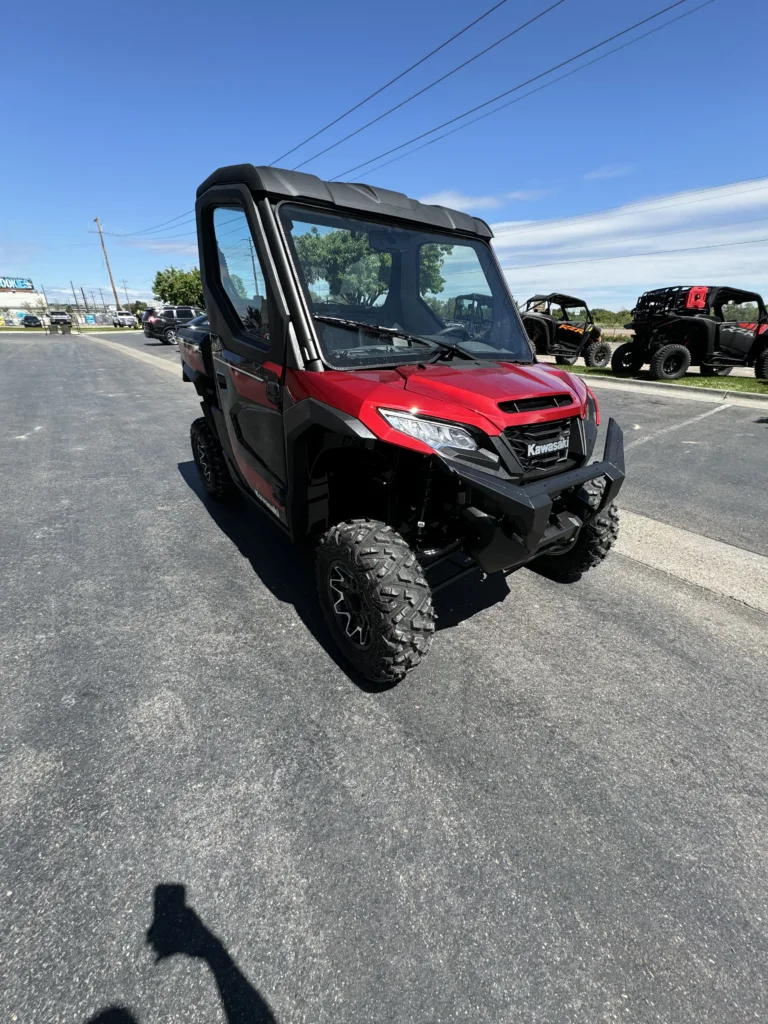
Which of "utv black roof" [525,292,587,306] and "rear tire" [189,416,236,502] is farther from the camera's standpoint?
"utv black roof" [525,292,587,306]

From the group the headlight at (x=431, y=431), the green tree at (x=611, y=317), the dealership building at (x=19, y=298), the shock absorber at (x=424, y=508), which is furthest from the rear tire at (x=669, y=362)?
the dealership building at (x=19, y=298)

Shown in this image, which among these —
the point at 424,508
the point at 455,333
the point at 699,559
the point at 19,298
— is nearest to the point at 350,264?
the point at 455,333

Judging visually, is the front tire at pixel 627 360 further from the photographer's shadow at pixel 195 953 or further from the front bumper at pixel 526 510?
the photographer's shadow at pixel 195 953

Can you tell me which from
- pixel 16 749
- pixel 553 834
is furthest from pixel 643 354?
pixel 16 749

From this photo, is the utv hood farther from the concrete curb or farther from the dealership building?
the dealership building

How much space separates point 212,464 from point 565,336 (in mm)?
13771

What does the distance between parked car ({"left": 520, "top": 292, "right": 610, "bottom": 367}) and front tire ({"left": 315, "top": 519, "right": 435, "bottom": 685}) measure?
1392 centimetres

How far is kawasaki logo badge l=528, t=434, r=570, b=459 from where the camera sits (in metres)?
2.35

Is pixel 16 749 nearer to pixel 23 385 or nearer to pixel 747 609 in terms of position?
pixel 747 609

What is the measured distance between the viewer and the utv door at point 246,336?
8.59 feet

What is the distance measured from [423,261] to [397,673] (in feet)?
8.13

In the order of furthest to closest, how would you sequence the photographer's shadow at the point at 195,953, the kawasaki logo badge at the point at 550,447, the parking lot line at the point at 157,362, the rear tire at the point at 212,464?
the parking lot line at the point at 157,362, the rear tire at the point at 212,464, the kawasaki logo badge at the point at 550,447, the photographer's shadow at the point at 195,953

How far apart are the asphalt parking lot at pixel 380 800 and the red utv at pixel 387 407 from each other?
1.56 feet

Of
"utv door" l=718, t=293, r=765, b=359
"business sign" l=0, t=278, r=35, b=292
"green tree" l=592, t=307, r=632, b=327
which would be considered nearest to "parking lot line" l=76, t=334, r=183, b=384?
"utv door" l=718, t=293, r=765, b=359
